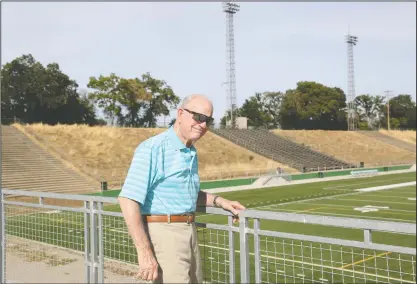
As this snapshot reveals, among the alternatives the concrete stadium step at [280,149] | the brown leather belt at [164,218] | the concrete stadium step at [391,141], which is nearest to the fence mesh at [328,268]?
the brown leather belt at [164,218]

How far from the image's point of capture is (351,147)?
55969mm

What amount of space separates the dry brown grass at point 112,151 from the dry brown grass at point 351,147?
1304 cm

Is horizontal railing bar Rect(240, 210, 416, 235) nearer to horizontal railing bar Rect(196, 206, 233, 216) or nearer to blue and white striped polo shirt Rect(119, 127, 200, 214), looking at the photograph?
horizontal railing bar Rect(196, 206, 233, 216)

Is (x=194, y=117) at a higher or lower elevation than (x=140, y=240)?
higher

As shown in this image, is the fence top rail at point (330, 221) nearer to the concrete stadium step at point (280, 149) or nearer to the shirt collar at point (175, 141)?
the shirt collar at point (175, 141)

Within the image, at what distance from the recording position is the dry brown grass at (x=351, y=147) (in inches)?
2055

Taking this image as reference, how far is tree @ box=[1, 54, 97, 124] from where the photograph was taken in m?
44.3

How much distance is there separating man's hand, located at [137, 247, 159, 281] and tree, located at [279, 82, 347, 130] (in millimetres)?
66964

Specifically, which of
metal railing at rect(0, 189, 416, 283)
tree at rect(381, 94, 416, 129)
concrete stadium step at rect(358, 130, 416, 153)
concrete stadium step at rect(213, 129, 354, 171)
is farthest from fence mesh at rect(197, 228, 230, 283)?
tree at rect(381, 94, 416, 129)

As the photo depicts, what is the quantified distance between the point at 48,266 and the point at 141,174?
5.38m

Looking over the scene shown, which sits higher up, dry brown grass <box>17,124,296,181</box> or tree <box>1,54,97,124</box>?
tree <box>1,54,97,124</box>

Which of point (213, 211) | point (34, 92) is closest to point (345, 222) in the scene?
point (213, 211)

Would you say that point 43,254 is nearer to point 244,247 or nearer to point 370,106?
point 244,247

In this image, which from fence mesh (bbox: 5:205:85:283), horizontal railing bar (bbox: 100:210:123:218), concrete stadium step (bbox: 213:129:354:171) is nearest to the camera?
horizontal railing bar (bbox: 100:210:123:218)
